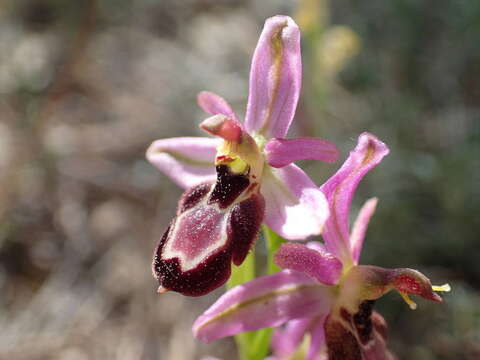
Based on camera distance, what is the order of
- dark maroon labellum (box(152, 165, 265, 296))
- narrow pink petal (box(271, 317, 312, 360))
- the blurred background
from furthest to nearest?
the blurred background, narrow pink petal (box(271, 317, 312, 360)), dark maroon labellum (box(152, 165, 265, 296))

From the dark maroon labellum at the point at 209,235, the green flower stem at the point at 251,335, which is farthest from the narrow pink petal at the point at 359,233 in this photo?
the dark maroon labellum at the point at 209,235

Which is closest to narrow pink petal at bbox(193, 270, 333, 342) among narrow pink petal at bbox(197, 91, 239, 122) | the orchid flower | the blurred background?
the orchid flower

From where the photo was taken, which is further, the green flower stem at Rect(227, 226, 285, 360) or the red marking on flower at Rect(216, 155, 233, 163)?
the green flower stem at Rect(227, 226, 285, 360)

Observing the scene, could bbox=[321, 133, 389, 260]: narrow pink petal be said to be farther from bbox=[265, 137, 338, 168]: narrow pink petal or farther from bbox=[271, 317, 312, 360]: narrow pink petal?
bbox=[271, 317, 312, 360]: narrow pink petal

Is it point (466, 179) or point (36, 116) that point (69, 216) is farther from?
point (466, 179)

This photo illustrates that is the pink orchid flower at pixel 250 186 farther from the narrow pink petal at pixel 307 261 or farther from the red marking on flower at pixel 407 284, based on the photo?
the red marking on flower at pixel 407 284

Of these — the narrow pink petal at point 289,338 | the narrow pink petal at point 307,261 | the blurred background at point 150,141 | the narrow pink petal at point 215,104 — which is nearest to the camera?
the narrow pink petal at point 307,261

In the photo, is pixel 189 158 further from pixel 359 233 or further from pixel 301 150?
pixel 359 233
